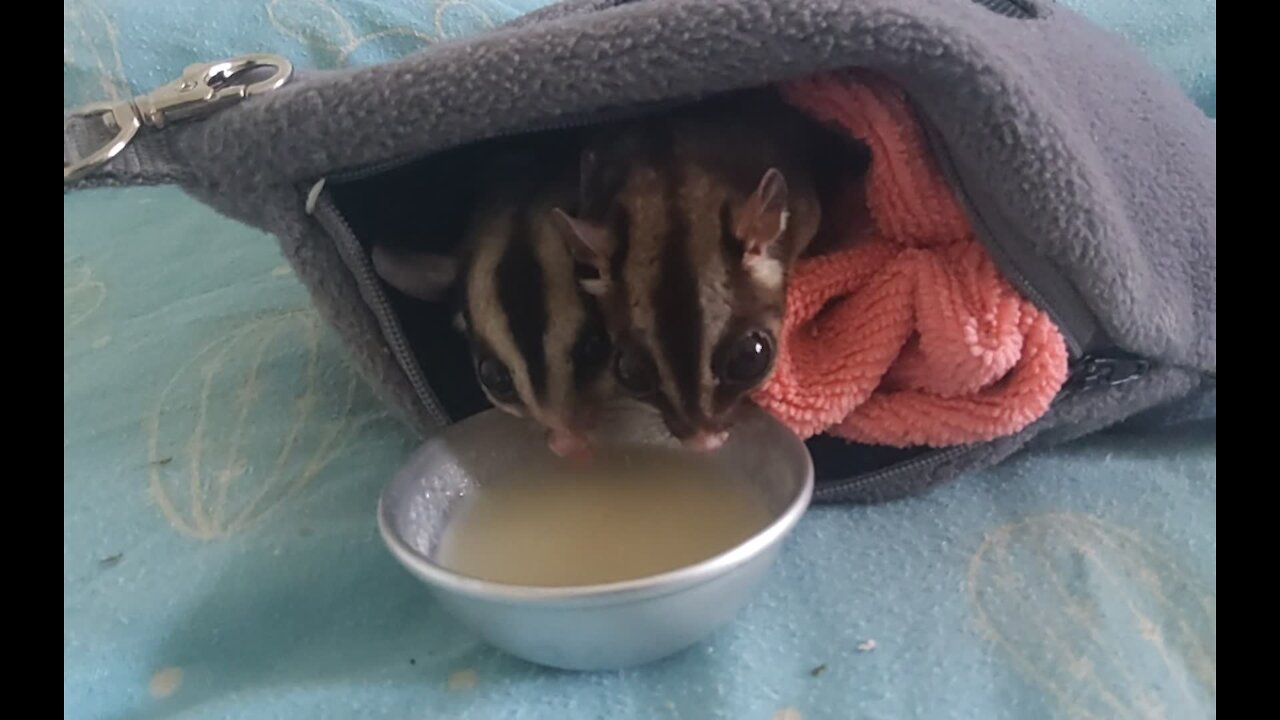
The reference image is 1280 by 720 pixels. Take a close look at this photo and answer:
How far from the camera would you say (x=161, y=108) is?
0.76m

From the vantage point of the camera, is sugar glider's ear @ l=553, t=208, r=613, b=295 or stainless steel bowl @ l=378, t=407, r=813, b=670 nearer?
stainless steel bowl @ l=378, t=407, r=813, b=670

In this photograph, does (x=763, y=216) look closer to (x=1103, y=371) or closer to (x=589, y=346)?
(x=589, y=346)

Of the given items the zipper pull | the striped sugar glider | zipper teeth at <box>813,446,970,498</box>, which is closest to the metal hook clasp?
the striped sugar glider

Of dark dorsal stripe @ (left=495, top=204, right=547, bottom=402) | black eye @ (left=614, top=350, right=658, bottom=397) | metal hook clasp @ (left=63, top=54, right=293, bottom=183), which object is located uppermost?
metal hook clasp @ (left=63, top=54, right=293, bottom=183)

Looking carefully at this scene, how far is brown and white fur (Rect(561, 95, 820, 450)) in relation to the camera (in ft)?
2.37

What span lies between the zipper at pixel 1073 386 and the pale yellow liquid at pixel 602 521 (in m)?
0.10

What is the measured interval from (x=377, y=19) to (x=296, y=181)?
798 mm

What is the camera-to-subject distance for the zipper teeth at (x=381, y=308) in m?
0.77

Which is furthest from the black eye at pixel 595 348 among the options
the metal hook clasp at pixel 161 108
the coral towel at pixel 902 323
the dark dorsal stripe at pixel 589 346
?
the metal hook clasp at pixel 161 108

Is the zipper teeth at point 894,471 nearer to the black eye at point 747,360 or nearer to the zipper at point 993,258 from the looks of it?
the zipper at point 993,258

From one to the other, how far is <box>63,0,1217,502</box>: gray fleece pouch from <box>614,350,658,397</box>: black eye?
0.53 feet

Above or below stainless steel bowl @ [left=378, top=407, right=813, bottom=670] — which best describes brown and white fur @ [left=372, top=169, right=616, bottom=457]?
above

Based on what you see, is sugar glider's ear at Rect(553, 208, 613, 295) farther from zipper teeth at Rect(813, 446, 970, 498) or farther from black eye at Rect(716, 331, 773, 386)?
zipper teeth at Rect(813, 446, 970, 498)

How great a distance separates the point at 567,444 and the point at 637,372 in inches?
3.0
